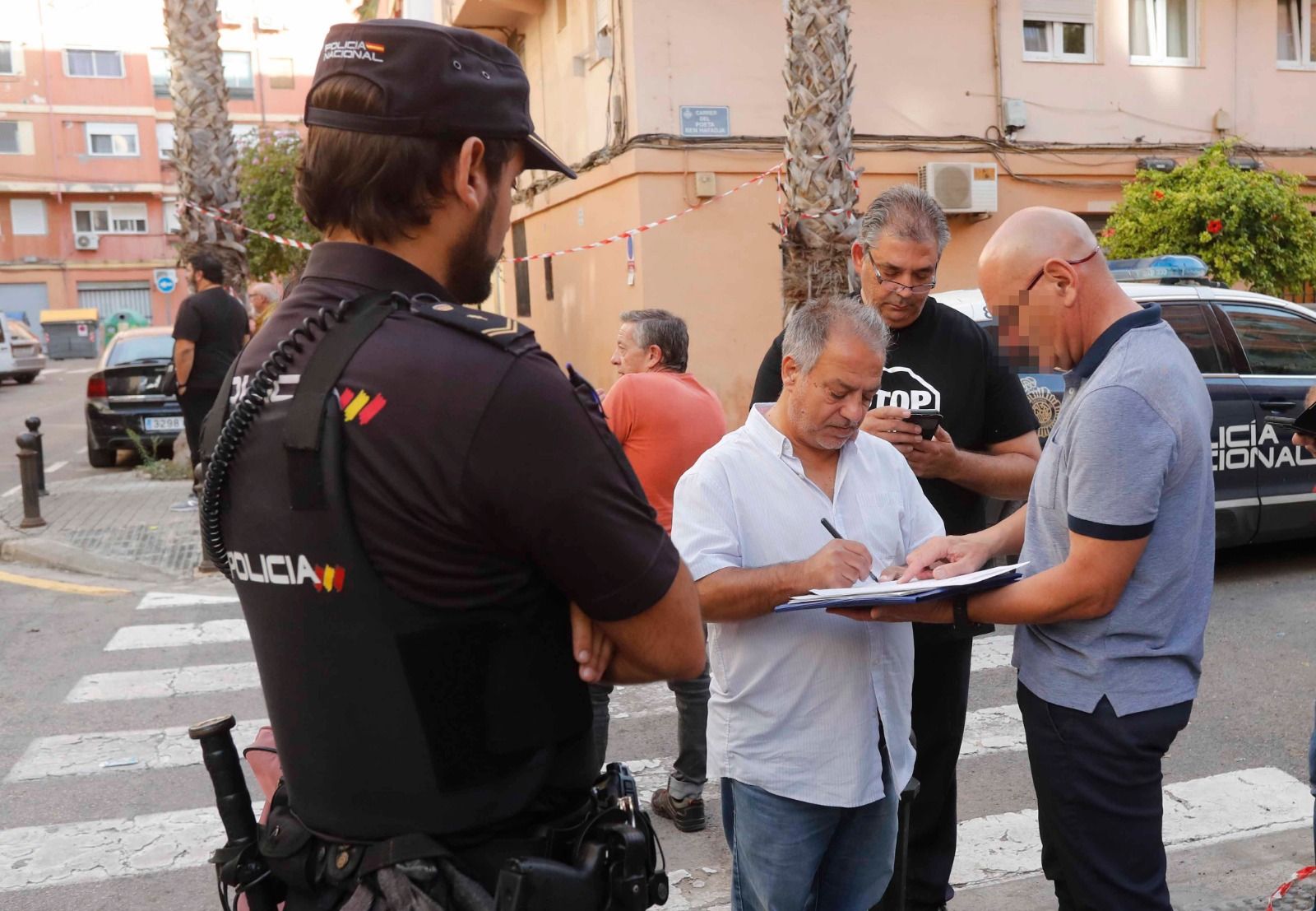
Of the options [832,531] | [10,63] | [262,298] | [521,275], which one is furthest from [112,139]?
[832,531]

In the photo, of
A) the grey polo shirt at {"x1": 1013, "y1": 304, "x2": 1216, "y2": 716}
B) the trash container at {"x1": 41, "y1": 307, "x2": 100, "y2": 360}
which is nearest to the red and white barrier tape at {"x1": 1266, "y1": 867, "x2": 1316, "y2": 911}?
the grey polo shirt at {"x1": 1013, "y1": 304, "x2": 1216, "y2": 716}

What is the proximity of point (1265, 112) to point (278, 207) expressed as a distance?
53.9 feet

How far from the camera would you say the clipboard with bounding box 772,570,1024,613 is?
94.1 inches

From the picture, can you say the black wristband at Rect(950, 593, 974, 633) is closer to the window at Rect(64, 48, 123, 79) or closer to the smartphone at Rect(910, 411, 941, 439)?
the smartphone at Rect(910, 411, 941, 439)

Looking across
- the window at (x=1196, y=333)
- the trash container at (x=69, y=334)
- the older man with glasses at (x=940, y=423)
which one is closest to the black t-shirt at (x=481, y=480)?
the older man with glasses at (x=940, y=423)

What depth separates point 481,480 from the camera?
144 cm

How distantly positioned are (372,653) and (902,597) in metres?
1.26

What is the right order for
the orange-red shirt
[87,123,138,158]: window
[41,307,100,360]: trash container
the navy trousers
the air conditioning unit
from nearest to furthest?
the navy trousers
the orange-red shirt
the air conditioning unit
[41,307,100,360]: trash container
[87,123,138,158]: window

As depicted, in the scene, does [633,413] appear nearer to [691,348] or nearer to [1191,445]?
[1191,445]

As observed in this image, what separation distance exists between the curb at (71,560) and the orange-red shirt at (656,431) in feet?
18.0

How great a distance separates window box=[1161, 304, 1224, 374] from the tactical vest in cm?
676

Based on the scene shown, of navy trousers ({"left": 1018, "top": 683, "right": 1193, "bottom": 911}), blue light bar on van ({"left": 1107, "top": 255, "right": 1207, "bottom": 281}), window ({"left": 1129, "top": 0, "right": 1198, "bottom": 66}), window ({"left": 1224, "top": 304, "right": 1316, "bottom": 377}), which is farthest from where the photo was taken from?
window ({"left": 1129, "top": 0, "right": 1198, "bottom": 66})

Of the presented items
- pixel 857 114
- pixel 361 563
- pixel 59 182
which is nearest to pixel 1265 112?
pixel 857 114

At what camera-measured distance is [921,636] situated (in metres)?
3.35
